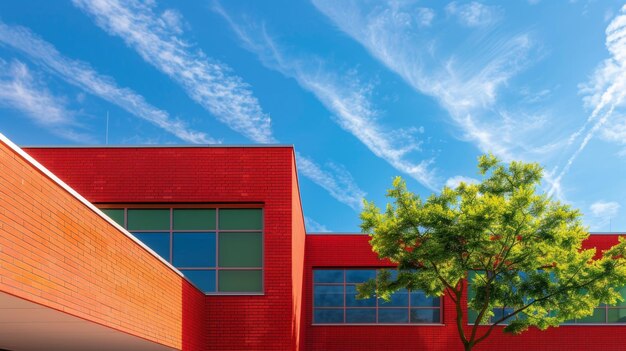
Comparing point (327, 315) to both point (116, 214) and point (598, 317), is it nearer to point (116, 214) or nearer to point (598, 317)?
point (598, 317)

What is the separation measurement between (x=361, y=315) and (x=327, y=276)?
1.86 m

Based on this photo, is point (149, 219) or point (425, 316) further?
point (425, 316)

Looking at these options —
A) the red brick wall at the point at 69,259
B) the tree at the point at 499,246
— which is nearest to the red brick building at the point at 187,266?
the red brick wall at the point at 69,259

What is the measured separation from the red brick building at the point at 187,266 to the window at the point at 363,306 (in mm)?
40

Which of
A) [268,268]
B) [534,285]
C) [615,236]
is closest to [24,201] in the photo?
[268,268]

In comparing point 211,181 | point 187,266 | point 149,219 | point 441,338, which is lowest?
point 441,338

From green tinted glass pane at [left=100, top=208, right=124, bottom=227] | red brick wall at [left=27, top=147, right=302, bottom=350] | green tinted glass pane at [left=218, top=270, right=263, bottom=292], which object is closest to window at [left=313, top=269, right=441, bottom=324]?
red brick wall at [left=27, top=147, right=302, bottom=350]

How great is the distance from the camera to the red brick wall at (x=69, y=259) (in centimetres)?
611

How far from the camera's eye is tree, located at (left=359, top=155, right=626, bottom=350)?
660 inches

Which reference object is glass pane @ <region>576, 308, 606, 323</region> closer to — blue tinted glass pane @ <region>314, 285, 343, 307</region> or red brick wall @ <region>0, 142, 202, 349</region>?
blue tinted glass pane @ <region>314, 285, 343, 307</region>

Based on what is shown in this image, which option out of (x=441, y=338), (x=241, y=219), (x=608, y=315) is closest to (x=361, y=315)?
(x=441, y=338)

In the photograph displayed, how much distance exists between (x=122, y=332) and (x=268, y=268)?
5.99 meters

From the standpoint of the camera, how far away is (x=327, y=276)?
77.9 feet

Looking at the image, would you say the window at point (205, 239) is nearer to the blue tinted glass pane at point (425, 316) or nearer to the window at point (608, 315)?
the blue tinted glass pane at point (425, 316)
